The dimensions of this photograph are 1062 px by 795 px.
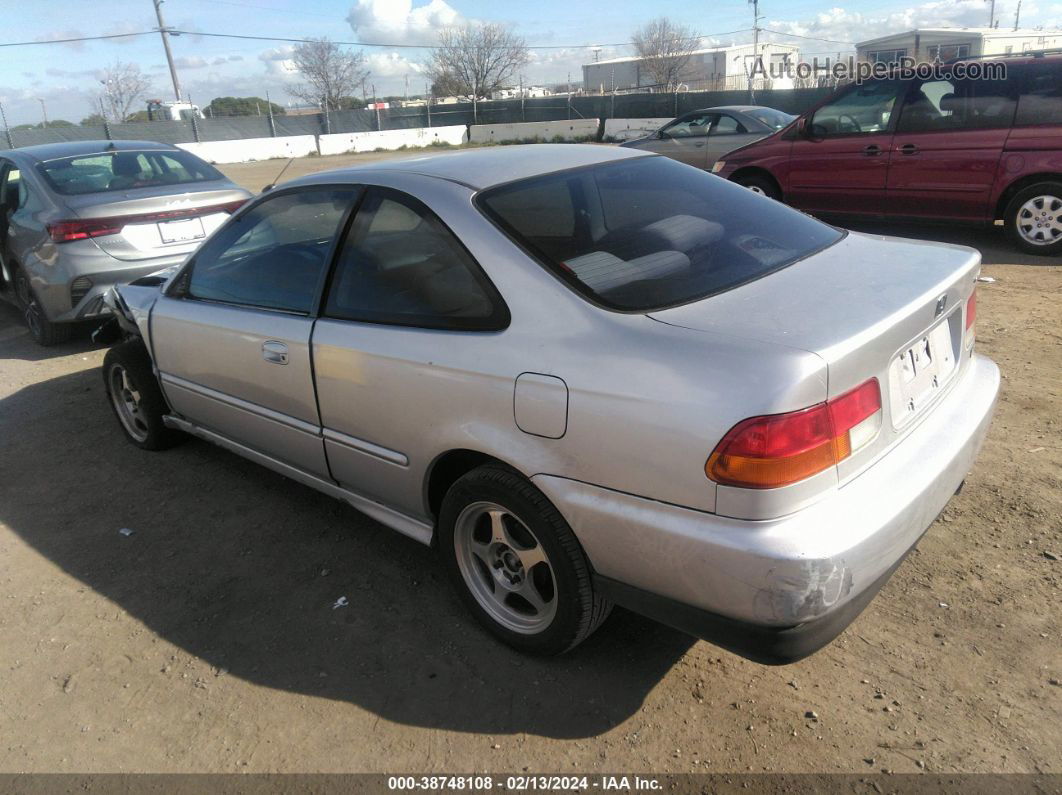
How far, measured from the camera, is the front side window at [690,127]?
39.6ft

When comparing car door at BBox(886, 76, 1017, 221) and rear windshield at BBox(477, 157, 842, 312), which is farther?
car door at BBox(886, 76, 1017, 221)

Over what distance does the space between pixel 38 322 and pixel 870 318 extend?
688cm

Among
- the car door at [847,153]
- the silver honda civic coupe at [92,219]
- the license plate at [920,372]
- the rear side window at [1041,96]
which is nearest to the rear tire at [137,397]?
the silver honda civic coupe at [92,219]

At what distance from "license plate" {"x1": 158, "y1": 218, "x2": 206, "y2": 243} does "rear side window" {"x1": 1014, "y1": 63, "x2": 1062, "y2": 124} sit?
7.37 meters

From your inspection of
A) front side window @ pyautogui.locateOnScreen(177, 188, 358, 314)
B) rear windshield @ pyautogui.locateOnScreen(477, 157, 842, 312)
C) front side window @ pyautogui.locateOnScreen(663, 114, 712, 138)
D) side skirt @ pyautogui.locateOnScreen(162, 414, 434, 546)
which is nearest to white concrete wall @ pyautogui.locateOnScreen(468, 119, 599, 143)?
front side window @ pyautogui.locateOnScreen(663, 114, 712, 138)

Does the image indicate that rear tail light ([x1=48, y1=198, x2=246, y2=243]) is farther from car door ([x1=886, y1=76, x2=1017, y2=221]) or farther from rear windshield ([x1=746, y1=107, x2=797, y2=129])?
rear windshield ([x1=746, y1=107, x2=797, y2=129])

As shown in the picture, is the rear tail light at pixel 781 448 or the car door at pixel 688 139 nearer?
the rear tail light at pixel 781 448

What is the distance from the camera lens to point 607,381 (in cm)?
212

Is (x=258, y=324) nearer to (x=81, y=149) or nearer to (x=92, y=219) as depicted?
(x=92, y=219)

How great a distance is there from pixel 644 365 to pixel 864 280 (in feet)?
2.93

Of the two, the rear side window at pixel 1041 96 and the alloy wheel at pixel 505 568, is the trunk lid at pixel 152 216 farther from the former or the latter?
the rear side window at pixel 1041 96

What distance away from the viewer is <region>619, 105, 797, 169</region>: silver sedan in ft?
→ 38.3

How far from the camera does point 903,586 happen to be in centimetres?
289

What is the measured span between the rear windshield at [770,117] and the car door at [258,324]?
9.84 meters
